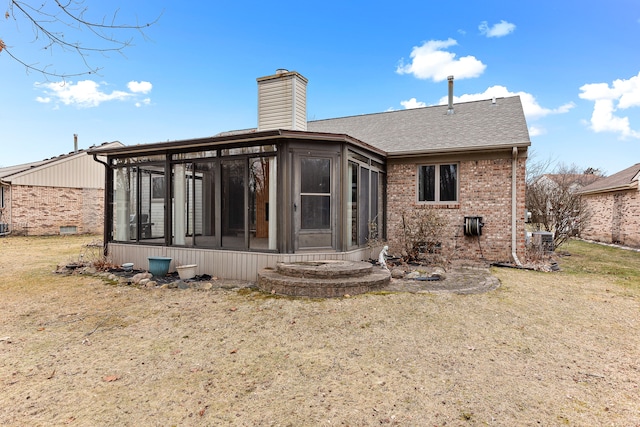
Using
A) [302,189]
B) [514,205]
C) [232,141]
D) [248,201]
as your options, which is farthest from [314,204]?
[514,205]

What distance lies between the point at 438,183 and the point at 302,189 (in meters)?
4.39

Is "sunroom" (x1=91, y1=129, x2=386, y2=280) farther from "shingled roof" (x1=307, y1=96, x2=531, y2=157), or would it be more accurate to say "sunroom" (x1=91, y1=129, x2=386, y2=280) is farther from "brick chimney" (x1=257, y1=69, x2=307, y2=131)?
"shingled roof" (x1=307, y1=96, x2=531, y2=157)

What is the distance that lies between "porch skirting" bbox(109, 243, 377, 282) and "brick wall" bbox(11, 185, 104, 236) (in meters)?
13.4

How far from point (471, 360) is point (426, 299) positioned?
2058mm

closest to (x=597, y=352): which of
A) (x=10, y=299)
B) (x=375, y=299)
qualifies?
(x=375, y=299)

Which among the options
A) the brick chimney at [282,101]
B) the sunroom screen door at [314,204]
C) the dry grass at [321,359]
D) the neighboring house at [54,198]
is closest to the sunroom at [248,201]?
the sunroom screen door at [314,204]

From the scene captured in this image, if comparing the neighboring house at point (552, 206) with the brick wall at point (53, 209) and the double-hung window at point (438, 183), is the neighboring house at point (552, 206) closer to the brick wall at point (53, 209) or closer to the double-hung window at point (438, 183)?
the double-hung window at point (438, 183)

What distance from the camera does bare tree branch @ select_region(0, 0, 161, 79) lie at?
3049mm

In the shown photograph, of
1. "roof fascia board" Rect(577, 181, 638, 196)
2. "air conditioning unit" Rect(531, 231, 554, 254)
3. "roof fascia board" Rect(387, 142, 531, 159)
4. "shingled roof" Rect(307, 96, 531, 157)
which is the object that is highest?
"shingled roof" Rect(307, 96, 531, 157)

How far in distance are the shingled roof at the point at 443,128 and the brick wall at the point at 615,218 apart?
726cm

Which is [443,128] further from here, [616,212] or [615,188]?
[616,212]

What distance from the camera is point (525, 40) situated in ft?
41.4

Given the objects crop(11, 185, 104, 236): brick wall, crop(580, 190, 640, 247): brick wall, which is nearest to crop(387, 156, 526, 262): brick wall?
crop(580, 190, 640, 247): brick wall

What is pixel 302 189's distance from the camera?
274 inches
